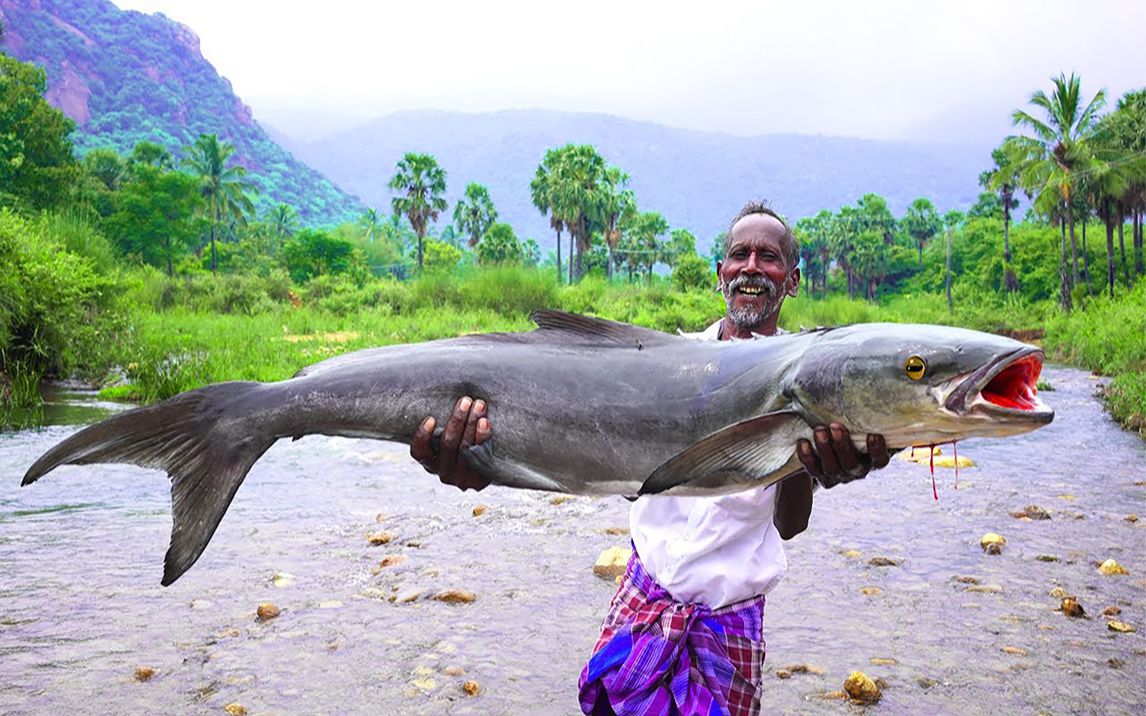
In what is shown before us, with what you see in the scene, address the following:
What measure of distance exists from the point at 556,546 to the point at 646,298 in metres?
32.6

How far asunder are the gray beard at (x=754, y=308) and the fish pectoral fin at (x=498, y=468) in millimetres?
881

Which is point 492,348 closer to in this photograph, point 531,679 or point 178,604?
point 531,679

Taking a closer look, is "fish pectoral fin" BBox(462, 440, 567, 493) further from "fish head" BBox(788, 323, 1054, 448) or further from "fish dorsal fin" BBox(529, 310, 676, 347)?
"fish head" BBox(788, 323, 1054, 448)

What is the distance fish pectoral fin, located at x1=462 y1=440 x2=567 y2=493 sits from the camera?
2.41 m

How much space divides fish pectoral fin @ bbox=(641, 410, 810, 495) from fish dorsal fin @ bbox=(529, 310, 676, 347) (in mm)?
529

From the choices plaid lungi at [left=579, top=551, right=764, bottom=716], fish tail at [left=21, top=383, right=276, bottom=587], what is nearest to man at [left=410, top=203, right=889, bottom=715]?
plaid lungi at [left=579, top=551, right=764, bottom=716]

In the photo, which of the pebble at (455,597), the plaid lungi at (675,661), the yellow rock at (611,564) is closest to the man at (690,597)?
the plaid lungi at (675,661)

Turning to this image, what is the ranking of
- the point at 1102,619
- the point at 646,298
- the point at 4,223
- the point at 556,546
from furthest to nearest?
the point at 646,298
the point at 4,223
the point at 556,546
the point at 1102,619

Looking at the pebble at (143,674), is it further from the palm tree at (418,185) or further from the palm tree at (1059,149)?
the palm tree at (418,185)

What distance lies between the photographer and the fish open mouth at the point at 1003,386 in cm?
191

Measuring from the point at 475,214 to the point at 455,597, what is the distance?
78.6m

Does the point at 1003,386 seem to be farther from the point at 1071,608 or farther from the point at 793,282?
the point at 1071,608

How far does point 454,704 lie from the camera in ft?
16.0

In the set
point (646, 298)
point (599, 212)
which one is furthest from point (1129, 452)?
point (599, 212)
